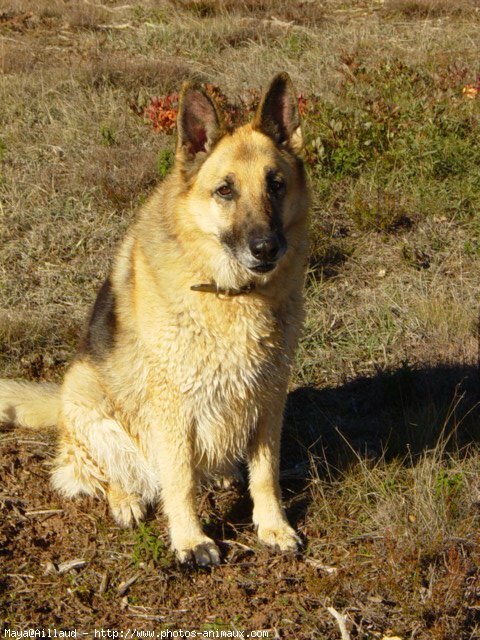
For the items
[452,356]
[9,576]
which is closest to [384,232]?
[452,356]

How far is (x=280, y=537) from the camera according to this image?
398cm

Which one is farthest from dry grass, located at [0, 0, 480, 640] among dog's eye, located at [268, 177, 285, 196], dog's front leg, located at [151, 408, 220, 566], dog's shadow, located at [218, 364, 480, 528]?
dog's eye, located at [268, 177, 285, 196]

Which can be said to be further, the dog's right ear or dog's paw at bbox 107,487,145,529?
dog's paw at bbox 107,487,145,529

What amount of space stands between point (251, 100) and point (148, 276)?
15.3 ft

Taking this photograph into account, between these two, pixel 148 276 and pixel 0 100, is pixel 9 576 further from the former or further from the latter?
pixel 0 100

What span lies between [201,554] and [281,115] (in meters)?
2.15

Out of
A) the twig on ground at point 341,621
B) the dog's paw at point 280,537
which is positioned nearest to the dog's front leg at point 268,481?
the dog's paw at point 280,537

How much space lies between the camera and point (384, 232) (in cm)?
678

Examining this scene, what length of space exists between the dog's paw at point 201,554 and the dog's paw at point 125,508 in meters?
0.44

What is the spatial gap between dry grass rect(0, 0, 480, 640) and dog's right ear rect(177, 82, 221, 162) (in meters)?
1.72

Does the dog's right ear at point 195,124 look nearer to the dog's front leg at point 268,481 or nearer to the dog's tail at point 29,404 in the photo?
the dog's front leg at point 268,481

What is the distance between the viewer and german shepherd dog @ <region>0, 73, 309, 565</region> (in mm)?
3730

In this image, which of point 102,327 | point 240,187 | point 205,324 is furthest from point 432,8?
point 205,324

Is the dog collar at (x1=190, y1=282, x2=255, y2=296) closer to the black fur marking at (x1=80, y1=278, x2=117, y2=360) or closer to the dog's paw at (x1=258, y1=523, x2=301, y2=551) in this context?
the black fur marking at (x1=80, y1=278, x2=117, y2=360)
